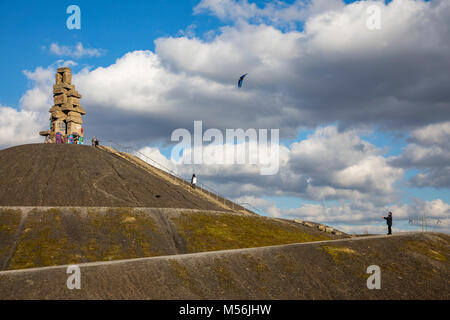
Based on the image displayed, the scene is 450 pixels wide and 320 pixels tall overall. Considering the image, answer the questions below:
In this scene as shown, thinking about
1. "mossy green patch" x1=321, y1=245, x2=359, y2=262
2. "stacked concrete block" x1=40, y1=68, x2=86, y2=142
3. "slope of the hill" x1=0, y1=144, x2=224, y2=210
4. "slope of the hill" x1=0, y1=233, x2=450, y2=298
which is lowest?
"slope of the hill" x1=0, y1=233, x2=450, y2=298

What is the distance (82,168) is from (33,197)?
1299 cm

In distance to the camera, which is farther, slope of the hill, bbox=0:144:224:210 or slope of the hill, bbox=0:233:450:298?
slope of the hill, bbox=0:144:224:210

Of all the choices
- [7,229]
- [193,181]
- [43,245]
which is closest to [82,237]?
[43,245]

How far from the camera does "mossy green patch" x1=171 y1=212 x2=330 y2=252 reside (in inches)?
1955

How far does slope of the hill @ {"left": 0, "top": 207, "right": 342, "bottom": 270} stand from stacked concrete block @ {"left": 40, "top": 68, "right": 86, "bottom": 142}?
42387mm

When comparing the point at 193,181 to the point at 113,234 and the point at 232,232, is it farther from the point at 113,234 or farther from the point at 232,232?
the point at 113,234

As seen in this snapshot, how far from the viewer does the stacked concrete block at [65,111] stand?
89125mm

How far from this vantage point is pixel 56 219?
47906mm

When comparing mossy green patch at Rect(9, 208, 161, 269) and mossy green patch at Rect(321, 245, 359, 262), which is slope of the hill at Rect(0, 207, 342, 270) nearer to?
mossy green patch at Rect(9, 208, 161, 269)

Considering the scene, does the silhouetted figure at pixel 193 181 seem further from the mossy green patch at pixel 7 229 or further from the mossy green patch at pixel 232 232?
the mossy green patch at pixel 7 229

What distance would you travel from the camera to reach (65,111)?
89938mm

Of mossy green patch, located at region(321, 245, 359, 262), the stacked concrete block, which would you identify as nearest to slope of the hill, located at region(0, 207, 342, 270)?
mossy green patch, located at region(321, 245, 359, 262)

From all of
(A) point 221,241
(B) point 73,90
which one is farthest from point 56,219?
(B) point 73,90
